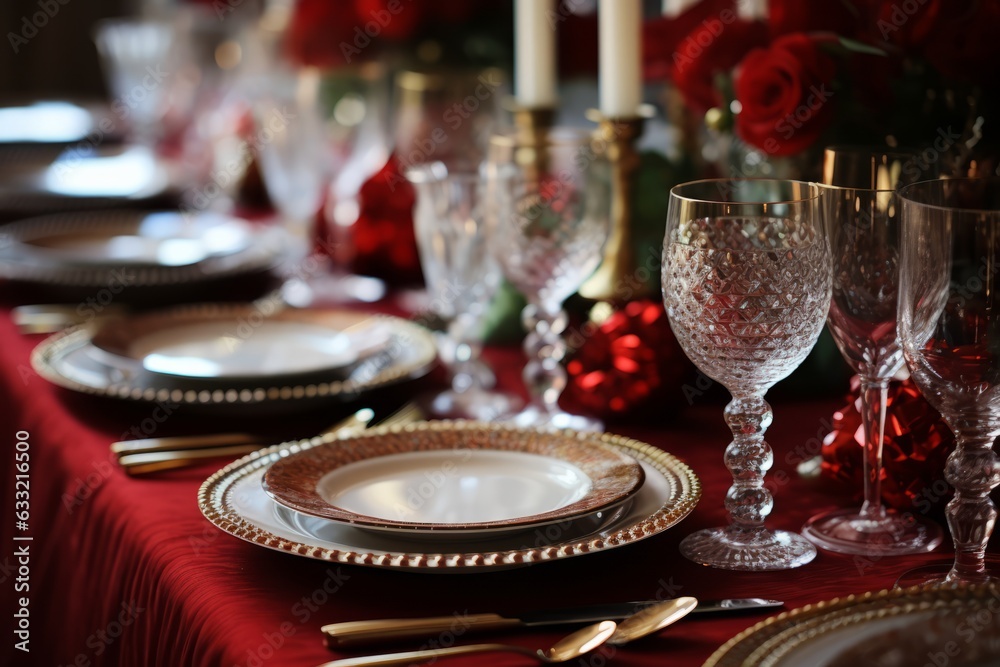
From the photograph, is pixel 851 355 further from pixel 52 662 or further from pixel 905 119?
pixel 52 662

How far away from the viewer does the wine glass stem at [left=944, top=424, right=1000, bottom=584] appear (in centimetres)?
74

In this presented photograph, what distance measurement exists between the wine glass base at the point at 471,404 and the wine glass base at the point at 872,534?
38cm

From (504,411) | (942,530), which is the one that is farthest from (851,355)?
(504,411)

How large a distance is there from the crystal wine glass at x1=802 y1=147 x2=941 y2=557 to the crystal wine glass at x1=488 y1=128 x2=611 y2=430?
296 millimetres

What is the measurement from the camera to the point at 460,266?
1.26 m

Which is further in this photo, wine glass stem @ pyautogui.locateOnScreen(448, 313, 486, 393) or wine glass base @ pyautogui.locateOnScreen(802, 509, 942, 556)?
wine glass stem @ pyautogui.locateOnScreen(448, 313, 486, 393)

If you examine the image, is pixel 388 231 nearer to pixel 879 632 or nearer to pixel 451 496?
pixel 451 496

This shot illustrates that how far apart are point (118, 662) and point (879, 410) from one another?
25.1 inches

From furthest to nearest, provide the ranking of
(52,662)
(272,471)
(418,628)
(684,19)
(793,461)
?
(684,19) < (52,662) < (793,461) < (272,471) < (418,628)

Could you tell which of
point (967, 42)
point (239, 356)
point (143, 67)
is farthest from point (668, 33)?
point (143, 67)

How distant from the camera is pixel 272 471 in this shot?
88cm

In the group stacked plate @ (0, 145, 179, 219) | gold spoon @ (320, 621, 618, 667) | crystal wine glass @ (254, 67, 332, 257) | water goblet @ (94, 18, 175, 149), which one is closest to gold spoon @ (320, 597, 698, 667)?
gold spoon @ (320, 621, 618, 667)

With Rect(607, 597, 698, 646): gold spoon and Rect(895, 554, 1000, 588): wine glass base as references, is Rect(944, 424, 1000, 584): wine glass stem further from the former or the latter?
Rect(607, 597, 698, 646): gold spoon

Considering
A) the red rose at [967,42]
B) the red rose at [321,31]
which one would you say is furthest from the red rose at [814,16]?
the red rose at [321,31]
